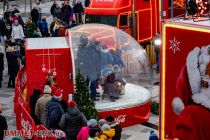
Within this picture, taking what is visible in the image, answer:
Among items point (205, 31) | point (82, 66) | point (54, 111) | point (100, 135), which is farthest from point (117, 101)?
point (205, 31)

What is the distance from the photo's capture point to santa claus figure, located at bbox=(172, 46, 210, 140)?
7.89m

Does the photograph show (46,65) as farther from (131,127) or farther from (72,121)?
(72,121)

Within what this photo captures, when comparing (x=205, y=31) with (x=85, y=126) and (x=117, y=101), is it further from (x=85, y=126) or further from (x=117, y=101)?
(x=117, y=101)

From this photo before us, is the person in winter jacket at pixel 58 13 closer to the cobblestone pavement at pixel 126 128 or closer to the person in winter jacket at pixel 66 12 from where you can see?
the person in winter jacket at pixel 66 12

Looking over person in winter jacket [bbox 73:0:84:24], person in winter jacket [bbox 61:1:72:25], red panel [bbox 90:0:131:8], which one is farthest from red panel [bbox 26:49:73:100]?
person in winter jacket [bbox 73:0:84:24]

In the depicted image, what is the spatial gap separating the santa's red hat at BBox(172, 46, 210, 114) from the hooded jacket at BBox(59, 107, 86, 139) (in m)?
3.52

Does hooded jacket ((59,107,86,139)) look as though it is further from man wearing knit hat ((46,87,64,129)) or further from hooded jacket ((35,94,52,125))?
hooded jacket ((35,94,52,125))

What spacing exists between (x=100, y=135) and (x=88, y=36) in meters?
5.82

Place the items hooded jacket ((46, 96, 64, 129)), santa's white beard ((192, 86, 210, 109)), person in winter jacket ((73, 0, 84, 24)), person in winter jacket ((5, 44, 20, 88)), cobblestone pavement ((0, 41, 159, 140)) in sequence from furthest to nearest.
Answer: person in winter jacket ((73, 0, 84, 24)), person in winter jacket ((5, 44, 20, 88)), cobblestone pavement ((0, 41, 159, 140)), hooded jacket ((46, 96, 64, 129)), santa's white beard ((192, 86, 210, 109))

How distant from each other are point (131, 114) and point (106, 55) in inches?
71.3

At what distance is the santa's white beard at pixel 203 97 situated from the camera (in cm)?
783

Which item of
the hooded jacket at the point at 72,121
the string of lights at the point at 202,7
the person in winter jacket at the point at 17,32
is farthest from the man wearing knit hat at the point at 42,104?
the person in winter jacket at the point at 17,32

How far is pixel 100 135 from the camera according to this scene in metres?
10.5

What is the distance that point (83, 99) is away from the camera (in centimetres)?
1362
